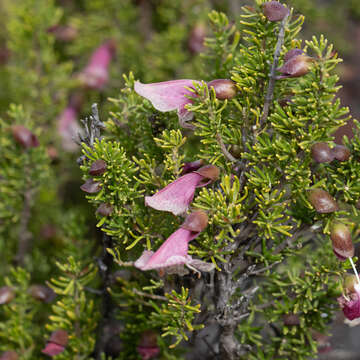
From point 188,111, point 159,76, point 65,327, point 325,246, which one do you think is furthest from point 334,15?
point 65,327

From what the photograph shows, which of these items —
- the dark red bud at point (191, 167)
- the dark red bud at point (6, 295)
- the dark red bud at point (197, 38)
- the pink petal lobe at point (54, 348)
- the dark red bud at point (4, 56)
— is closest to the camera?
→ the dark red bud at point (191, 167)

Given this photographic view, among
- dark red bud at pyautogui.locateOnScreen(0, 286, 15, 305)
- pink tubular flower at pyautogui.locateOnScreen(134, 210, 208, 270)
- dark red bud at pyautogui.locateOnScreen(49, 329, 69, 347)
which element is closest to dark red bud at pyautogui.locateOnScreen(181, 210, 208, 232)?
pink tubular flower at pyautogui.locateOnScreen(134, 210, 208, 270)

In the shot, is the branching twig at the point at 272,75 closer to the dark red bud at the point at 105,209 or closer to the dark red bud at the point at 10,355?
the dark red bud at the point at 105,209

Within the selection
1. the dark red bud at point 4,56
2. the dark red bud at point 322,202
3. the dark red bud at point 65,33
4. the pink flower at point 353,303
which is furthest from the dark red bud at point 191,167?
the dark red bud at point 4,56

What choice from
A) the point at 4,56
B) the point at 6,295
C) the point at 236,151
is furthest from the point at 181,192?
the point at 4,56

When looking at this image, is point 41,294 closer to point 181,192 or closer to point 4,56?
point 181,192

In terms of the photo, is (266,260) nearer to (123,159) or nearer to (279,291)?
(279,291)
